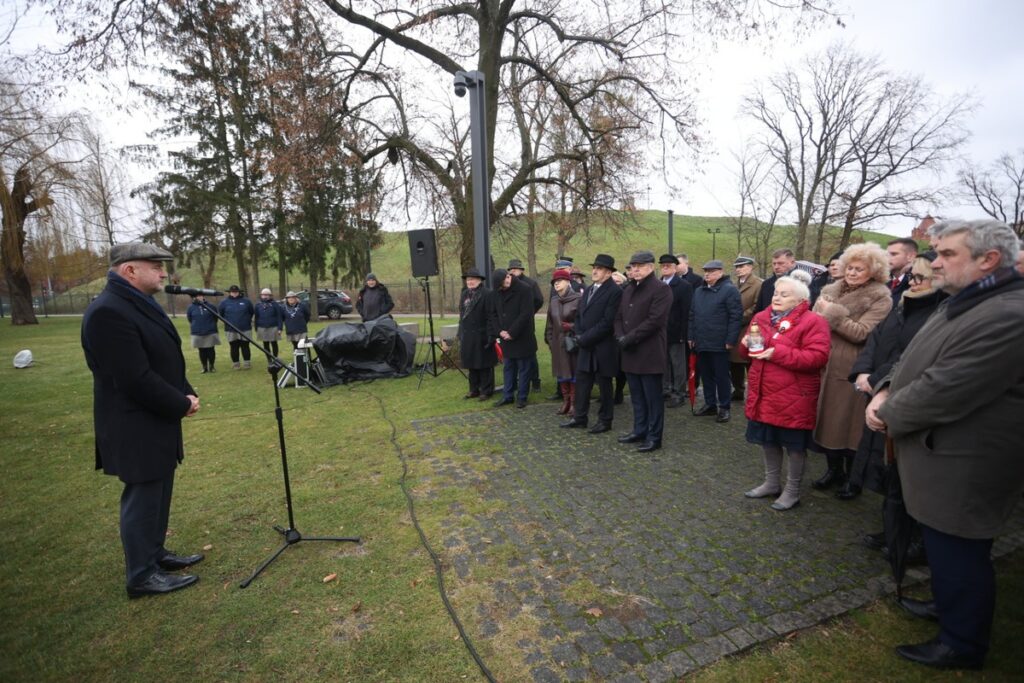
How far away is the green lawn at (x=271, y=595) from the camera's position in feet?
7.83

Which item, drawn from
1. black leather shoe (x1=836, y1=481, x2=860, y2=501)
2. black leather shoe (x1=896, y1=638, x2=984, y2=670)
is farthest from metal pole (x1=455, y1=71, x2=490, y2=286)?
Answer: black leather shoe (x1=896, y1=638, x2=984, y2=670)

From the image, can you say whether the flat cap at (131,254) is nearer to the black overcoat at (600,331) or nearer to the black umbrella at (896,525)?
the black overcoat at (600,331)

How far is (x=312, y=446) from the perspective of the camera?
18.8 ft

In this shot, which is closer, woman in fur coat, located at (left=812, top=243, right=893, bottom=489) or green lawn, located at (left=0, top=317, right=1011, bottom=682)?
green lawn, located at (left=0, top=317, right=1011, bottom=682)

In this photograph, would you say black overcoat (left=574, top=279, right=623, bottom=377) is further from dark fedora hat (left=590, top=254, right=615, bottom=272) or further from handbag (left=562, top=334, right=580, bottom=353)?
dark fedora hat (left=590, top=254, right=615, bottom=272)

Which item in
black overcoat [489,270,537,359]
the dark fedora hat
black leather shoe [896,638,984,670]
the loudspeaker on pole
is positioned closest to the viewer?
black leather shoe [896,638,984,670]

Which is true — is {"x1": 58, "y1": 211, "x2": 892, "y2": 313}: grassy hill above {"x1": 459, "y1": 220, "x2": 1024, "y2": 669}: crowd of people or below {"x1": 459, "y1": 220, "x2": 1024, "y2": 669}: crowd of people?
above

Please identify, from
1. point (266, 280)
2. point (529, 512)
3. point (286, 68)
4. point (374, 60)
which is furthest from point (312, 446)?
point (266, 280)

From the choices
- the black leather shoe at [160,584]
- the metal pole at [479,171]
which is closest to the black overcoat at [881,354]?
the black leather shoe at [160,584]

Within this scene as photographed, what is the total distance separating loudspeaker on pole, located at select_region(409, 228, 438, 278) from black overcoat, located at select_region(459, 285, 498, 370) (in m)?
1.37

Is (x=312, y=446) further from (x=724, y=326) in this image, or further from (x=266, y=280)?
(x=266, y=280)

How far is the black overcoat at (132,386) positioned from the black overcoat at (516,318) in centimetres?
454

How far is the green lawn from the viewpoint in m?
2.39

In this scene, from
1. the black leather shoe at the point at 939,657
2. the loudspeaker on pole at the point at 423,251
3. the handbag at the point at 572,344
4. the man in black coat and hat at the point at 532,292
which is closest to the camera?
the black leather shoe at the point at 939,657
